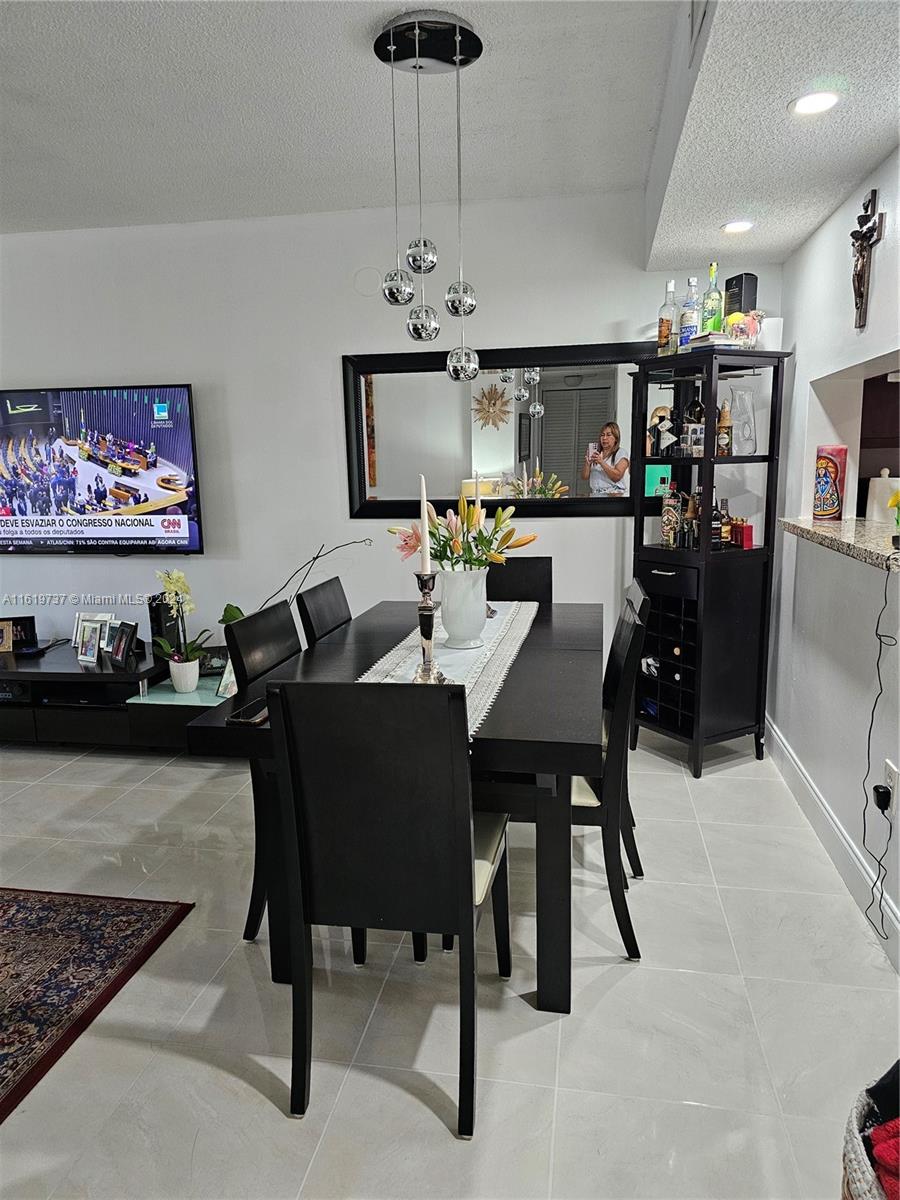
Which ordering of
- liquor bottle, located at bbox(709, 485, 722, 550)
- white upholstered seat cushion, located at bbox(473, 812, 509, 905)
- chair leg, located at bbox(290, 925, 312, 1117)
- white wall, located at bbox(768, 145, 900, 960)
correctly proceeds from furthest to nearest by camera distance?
1. liquor bottle, located at bbox(709, 485, 722, 550)
2. white wall, located at bbox(768, 145, 900, 960)
3. white upholstered seat cushion, located at bbox(473, 812, 509, 905)
4. chair leg, located at bbox(290, 925, 312, 1117)

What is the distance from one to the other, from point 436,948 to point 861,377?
7.95ft

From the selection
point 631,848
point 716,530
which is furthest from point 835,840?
point 716,530

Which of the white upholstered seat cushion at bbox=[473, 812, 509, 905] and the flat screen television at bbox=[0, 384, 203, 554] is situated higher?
the flat screen television at bbox=[0, 384, 203, 554]

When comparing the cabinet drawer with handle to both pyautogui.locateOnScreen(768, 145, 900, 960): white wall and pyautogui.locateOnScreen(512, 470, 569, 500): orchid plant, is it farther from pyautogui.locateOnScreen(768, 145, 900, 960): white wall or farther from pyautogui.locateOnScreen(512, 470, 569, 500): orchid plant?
pyautogui.locateOnScreen(512, 470, 569, 500): orchid plant

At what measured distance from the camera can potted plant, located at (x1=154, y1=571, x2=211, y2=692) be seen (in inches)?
150

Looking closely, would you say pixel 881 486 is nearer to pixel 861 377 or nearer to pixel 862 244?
pixel 861 377

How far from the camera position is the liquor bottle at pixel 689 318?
3330 mm

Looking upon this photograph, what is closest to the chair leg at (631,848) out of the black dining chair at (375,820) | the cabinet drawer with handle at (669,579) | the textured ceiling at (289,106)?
the black dining chair at (375,820)

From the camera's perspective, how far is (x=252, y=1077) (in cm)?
181

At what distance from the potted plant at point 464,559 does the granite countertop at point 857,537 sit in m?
0.87

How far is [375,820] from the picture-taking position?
1621mm

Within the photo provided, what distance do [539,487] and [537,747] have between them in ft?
7.84

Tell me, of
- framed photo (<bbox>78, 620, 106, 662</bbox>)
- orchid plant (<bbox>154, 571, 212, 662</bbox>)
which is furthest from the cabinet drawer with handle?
framed photo (<bbox>78, 620, 106, 662</bbox>)

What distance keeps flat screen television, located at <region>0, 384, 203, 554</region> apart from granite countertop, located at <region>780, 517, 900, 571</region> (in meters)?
2.92
